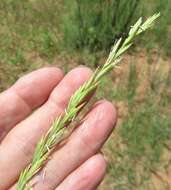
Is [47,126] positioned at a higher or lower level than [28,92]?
lower

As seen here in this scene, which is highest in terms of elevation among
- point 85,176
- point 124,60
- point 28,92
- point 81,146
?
point 28,92

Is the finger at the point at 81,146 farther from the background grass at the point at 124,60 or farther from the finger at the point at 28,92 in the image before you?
the background grass at the point at 124,60

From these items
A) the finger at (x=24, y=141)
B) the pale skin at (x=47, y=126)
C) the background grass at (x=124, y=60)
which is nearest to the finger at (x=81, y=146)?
the pale skin at (x=47, y=126)

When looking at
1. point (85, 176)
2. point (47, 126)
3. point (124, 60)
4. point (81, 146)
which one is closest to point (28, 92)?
point (47, 126)

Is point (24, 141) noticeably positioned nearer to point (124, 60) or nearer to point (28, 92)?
point (28, 92)

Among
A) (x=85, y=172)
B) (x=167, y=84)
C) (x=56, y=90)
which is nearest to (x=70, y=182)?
(x=85, y=172)

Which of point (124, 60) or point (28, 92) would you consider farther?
point (124, 60)

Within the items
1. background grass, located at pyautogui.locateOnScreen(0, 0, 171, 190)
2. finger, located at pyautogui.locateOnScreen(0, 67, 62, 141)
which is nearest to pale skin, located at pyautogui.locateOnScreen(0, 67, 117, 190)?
finger, located at pyautogui.locateOnScreen(0, 67, 62, 141)

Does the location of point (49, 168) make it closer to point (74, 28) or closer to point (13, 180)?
point (13, 180)
